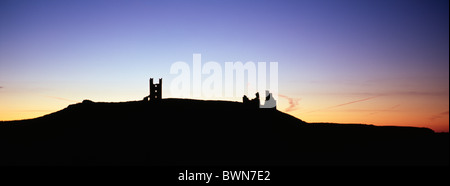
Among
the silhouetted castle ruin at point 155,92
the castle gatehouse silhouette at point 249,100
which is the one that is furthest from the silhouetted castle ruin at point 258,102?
the silhouetted castle ruin at point 155,92

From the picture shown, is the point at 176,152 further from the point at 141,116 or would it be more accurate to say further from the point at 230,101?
the point at 230,101

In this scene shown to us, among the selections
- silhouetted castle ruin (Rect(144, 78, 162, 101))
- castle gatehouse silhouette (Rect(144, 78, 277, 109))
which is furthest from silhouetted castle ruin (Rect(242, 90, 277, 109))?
silhouetted castle ruin (Rect(144, 78, 162, 101))

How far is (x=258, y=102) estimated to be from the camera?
113ft

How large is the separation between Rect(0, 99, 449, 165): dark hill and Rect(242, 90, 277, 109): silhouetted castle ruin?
590 millimetres

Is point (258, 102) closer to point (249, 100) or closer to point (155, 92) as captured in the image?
point (249, 100)

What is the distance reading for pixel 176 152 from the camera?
85.8 ft

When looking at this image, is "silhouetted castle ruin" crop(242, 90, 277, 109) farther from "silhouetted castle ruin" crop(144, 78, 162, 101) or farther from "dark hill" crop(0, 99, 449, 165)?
"silhouetted castle ruin" crop(144, 78, 162, 101)

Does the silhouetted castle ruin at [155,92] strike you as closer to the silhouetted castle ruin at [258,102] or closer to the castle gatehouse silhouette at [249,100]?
the castle gatehouse silhouette at [249,100]

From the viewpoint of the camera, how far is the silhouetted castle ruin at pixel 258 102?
3439 centimetres

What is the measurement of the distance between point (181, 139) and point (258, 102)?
9.67 meters

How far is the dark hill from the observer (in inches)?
1014

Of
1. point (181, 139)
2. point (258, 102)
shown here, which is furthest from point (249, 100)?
point (181, 139)

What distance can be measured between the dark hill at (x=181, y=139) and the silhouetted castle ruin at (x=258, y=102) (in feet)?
1.94
